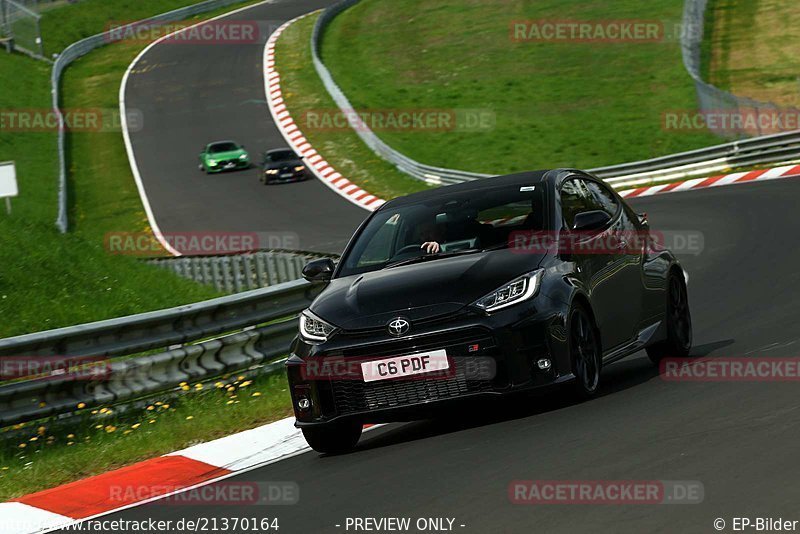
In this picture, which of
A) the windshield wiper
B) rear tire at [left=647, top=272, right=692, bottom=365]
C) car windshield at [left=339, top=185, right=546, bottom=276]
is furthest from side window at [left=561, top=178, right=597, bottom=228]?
rear tire at [left=647, top=272, right=692, bottom=365]

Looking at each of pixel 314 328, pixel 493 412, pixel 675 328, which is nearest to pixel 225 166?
pixel 675 328

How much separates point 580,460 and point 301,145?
116 feet

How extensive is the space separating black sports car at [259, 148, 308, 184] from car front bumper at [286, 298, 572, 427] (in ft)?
97.0

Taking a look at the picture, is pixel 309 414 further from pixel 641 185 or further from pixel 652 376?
pixel 641 185

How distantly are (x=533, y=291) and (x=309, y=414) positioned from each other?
5.09ft

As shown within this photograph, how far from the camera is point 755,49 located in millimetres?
42531

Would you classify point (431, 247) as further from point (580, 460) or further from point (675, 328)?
point (580, 460)

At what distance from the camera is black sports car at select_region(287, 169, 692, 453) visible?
25.8ft

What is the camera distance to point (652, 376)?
9.61 meters

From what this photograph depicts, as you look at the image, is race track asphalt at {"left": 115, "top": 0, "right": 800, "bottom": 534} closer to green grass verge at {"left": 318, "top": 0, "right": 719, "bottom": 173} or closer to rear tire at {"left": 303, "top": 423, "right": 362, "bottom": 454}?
rear tire at {"left": 303, "top": 423, "right": 362, "bottom": 454}

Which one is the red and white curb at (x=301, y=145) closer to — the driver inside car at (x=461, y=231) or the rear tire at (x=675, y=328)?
the rear tire at (x=675, y=328)

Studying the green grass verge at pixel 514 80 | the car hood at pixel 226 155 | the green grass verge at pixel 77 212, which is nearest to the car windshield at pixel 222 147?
the car hood at pixel 226 155

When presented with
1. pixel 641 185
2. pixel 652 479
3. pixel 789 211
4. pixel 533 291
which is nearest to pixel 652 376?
pixel 533 291

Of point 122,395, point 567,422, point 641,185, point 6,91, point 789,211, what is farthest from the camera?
point 6,91
